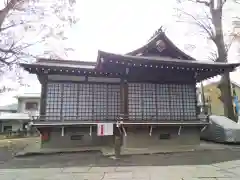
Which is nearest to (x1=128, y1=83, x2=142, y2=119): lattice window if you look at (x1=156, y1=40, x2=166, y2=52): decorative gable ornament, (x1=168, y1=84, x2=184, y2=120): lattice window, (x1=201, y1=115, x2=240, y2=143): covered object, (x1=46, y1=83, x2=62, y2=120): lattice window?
(x1=168, y1=84, x2=184, y2=120): lattice window

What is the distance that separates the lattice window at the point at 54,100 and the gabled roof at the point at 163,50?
4.99 meters

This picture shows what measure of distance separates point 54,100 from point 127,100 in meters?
4.43

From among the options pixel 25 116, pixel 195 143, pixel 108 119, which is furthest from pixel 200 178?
pixel 25 116

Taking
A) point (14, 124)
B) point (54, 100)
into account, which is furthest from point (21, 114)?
point (54, 100)

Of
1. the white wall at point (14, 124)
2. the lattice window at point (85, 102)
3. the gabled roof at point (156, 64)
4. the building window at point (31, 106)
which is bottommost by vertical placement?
the white wall at point (14, 124)

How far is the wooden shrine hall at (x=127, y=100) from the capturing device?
11.1 metres

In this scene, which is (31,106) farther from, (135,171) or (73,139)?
(135,171)

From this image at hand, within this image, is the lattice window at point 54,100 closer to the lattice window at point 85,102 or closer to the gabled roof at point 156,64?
the lattice window at point 85,102

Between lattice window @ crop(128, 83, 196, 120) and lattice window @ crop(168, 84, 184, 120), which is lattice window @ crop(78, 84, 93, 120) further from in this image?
lattice window @ crop(168, 84, 184, 120)

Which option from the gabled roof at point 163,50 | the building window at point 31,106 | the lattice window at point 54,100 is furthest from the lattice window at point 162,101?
the building window at point 31,106

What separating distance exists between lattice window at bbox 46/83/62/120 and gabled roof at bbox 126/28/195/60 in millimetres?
4994

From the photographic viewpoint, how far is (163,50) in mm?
13281

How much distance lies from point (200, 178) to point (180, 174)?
0.65 metres

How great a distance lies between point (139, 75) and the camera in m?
12.0
